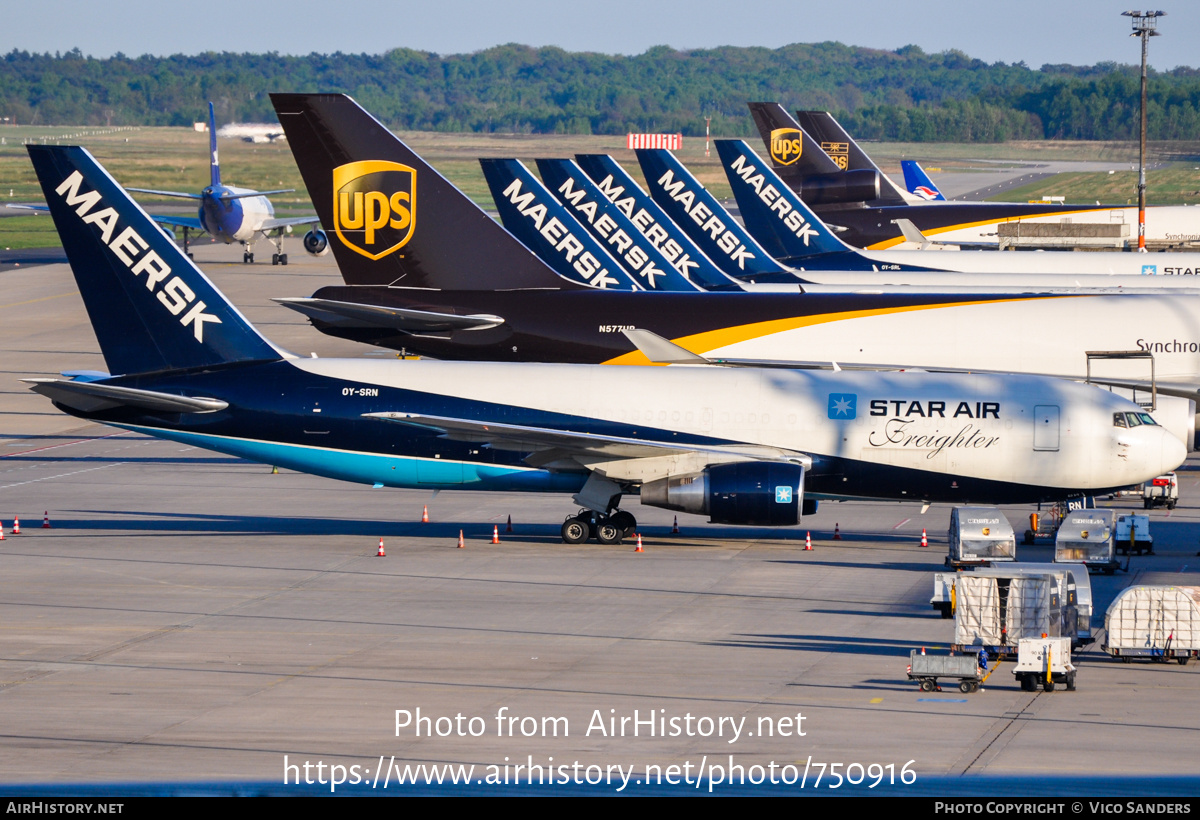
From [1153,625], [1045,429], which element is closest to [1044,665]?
[1153,625]

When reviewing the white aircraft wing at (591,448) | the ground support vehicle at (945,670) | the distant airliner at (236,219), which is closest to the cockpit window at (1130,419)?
the white aircraft wing at (591,448)

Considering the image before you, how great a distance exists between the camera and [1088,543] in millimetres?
31250

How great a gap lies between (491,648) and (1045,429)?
15183 millimetres

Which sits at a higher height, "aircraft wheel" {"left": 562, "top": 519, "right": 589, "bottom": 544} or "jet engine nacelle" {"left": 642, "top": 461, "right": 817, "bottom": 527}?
"jet engine nacelle" {"left": 642, "top": 461, "right": 817, "bottom": 527}

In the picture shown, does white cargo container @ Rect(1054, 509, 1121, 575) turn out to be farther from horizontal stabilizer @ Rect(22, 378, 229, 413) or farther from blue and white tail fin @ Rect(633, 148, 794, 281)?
blue and white tail fin @ Rect(633, 148, 794, 281)

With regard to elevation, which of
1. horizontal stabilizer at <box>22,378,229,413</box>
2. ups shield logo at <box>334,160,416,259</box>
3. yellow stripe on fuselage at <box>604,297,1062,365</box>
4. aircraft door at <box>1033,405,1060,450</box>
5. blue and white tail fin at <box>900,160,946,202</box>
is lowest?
aircraft door at <box>1033,405,1060,450</box>

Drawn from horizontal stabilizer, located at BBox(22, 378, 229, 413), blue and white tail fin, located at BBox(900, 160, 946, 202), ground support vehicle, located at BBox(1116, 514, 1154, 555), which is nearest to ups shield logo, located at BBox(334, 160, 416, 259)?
horizontal stabilizer, located at BBox(22, 378, 229, 413)

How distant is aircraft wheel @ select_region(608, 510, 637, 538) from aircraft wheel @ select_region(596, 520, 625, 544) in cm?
4

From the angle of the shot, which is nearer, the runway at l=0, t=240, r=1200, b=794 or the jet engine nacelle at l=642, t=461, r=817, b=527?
the runway at l=0, t=240, r=1200, b=794

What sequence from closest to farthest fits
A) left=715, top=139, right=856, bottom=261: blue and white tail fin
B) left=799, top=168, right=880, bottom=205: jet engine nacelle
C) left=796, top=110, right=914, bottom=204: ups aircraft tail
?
1. left=715, top=139, right=856, bottom=261: blue and white tail fin
2. left=799, top=168, right=880, bottom=205: jet engine nacelle
3. left=796, top=110, right=914, bottom=204: ups aircraft tail

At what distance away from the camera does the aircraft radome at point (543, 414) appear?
34.2 metres

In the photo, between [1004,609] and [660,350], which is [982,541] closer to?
[1004,609]

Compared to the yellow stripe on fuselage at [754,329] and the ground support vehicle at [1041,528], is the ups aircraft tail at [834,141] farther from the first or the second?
the ground support vehicle at [1041,528]

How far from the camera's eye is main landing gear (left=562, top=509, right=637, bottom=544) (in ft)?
114
